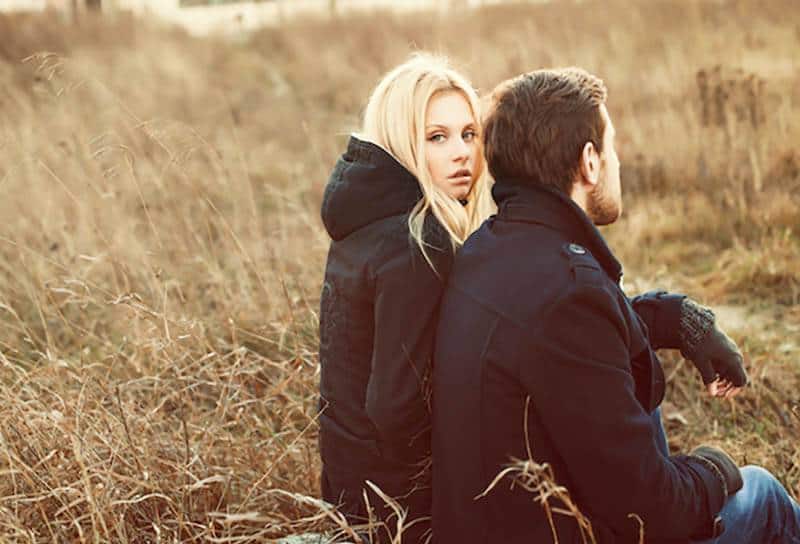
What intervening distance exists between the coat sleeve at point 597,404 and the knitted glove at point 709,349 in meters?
0.53

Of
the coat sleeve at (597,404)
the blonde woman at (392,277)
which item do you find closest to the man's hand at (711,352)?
the coat sleeve at (597,404)

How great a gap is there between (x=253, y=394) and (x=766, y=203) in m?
3.45

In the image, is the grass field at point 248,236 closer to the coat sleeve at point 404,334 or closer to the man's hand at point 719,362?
the coat sleeve at point 404,334

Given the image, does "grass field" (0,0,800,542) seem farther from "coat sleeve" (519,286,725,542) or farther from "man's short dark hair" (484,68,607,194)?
"man's short dark hair" (484,68,607,194)

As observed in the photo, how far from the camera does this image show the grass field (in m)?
2.70

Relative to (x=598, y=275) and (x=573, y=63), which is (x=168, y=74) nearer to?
(x=573, y=63)

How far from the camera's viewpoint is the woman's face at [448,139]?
2545 mm

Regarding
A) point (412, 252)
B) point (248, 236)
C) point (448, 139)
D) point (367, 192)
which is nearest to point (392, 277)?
point (412, 252)

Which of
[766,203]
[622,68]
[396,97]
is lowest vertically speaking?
[766,203]

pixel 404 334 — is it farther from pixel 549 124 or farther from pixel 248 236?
pixel 248 236

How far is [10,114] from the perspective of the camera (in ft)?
27.2

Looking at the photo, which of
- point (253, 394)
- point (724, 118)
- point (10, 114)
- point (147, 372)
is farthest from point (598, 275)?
point (10, 114)

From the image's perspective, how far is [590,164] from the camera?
2.05 metres

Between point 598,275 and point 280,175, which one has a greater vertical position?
point 598,275
